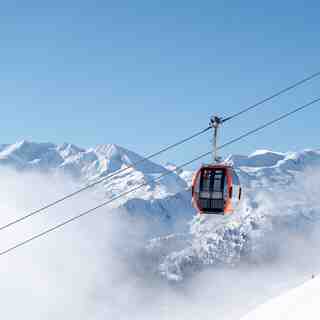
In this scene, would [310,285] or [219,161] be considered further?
[219,161]

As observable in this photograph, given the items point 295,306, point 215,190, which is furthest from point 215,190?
point 295,306

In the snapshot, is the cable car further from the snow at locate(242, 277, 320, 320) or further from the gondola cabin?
the snow at locate(242, 277, 320, 320)

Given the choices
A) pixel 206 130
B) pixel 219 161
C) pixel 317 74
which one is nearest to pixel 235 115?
pixel 206 130

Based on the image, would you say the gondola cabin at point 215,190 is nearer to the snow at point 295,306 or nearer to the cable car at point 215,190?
the cable car at point 215,190

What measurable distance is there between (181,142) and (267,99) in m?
3.23

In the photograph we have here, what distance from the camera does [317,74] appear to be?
20.9 meters

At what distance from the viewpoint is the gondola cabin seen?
26938mm

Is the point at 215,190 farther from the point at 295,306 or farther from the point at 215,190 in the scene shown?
the point at 295,306

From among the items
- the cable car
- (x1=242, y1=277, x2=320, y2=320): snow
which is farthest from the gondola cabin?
(x1=242, y1=277, x2=320, y2=320): snow

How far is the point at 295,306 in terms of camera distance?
1505 cm

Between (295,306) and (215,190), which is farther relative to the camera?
(215,190)

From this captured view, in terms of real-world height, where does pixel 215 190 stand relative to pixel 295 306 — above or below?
above

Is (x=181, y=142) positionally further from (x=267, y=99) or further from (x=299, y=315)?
(x=299, y=315)

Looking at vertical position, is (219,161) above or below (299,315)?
above
